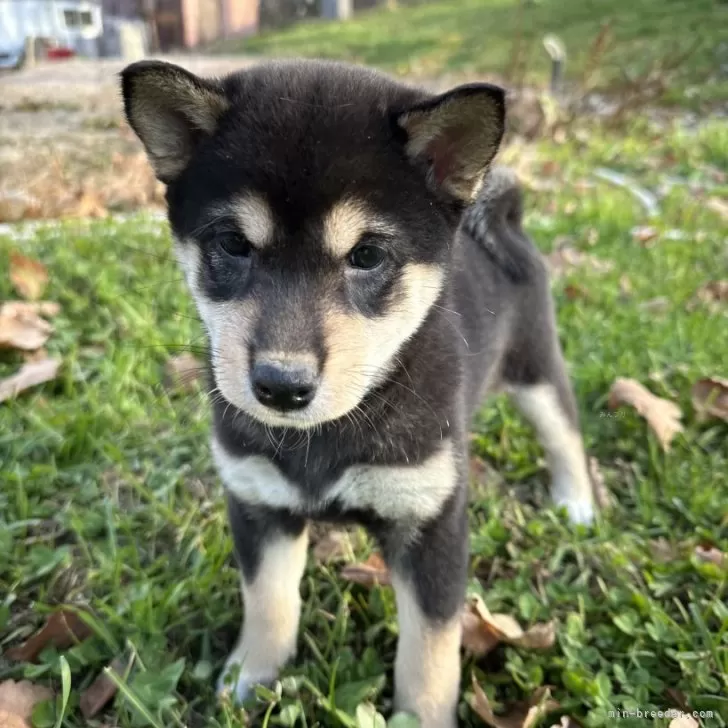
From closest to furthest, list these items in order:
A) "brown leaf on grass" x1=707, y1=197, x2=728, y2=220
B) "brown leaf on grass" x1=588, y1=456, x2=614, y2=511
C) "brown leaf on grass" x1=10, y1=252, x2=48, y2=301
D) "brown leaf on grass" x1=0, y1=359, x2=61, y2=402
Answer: "brown leaf on grass" x1=588, y1=456, x2=614, y2=511 → "brown leaf on grass" x1=0, y1=359, x2=61, y2=402 → "brown leaf on grass" x1=10, y1=252, x2=48, y2=301 → "brown leaf on grass" x1=707, y1=197, x2=728, y2=220

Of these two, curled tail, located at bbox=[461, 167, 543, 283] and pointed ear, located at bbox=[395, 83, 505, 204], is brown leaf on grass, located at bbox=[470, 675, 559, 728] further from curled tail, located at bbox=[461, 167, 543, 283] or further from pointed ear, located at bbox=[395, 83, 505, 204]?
curled tail, located at bbox=[461, 167, 543, 283]

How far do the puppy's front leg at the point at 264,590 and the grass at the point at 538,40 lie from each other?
25.2ft

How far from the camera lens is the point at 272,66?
1.89 meters

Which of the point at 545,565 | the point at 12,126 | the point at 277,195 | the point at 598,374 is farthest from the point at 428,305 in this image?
the point at 12,126

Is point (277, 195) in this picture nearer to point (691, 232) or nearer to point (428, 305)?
point (428, 305)

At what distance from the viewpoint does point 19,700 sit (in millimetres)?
1823

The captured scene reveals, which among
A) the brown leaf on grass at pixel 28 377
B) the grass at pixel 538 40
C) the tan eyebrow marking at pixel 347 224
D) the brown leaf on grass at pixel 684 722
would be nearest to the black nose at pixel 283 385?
the tan eyebrow marking at pixel 347 224

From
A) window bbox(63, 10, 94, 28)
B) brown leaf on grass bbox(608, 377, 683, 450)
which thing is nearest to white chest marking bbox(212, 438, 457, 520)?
brown leaf on grass bbox(608, 377, 683, 450)

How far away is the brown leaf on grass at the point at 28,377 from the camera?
115 inches

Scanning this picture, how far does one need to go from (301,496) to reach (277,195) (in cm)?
79

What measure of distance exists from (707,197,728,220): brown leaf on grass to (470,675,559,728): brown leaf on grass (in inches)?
190


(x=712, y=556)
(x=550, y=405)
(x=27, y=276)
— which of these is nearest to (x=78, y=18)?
(x=27, y=276)

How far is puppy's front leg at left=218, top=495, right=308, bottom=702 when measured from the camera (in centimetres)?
203

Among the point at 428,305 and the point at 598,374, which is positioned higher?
the point at 428,305
